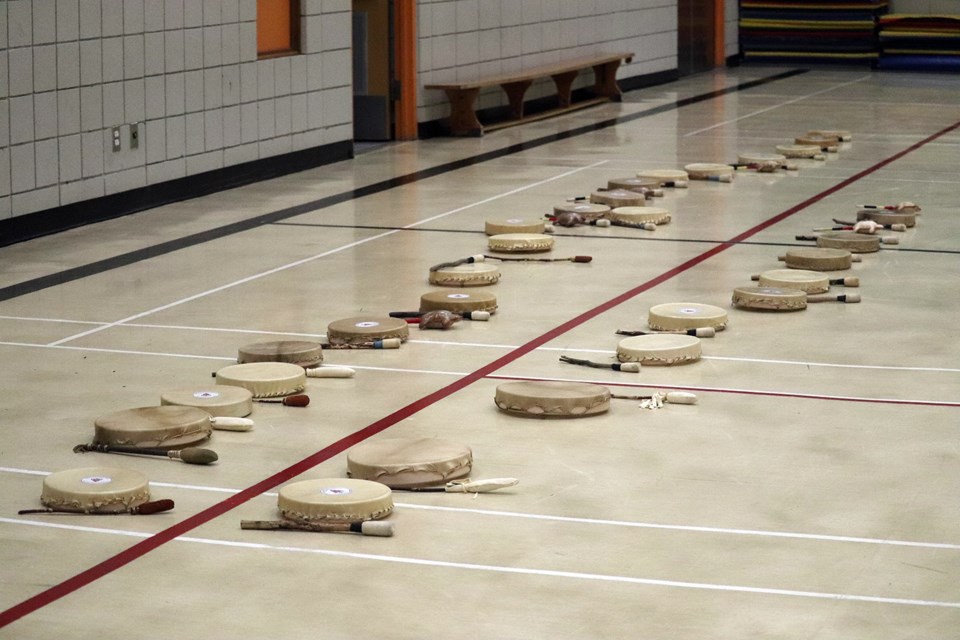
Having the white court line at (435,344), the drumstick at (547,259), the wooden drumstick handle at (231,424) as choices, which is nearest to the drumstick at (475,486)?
the wooden drumstick handle at (231,424)

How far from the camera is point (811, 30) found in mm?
21109

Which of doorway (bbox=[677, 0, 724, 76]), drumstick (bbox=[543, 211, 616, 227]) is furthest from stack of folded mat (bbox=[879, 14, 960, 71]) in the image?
drumstick (bbox=[543, 211, 616, 227])

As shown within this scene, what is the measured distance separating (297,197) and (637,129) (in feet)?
15.8

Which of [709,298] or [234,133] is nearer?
[709,298]

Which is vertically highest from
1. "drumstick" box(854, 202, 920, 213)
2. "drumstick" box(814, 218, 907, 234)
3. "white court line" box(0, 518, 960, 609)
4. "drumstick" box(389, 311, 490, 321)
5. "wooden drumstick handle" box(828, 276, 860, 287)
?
"drumstick" box(854, 202, 920, 213)

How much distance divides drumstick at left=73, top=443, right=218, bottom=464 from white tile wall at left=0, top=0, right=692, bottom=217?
160 inches

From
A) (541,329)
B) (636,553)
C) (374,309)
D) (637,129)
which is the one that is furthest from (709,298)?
(637,129)

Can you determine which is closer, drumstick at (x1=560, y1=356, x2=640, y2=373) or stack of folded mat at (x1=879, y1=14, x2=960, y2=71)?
drumstick at (x1=560, y1=356, x2=640, y2=373)

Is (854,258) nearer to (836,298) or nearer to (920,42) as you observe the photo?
(836,298)

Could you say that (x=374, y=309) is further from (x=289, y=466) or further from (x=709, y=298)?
(x=289, y=466)

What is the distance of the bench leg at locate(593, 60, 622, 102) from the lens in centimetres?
1666

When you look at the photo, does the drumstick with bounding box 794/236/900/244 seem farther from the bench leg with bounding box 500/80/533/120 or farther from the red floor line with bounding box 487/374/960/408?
the bench leg with bounding box 500/80/533/120

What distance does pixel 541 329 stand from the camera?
6.64 m

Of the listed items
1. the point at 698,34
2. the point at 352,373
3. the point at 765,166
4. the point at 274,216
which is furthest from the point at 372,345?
the point at 698,34
